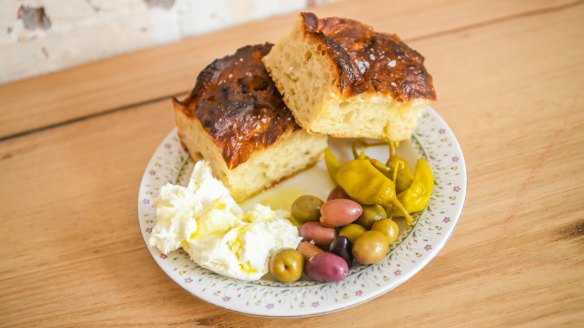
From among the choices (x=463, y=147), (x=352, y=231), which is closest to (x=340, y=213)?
(x=352, y=231)

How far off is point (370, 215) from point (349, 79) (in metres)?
0.60

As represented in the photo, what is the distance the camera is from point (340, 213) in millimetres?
2031

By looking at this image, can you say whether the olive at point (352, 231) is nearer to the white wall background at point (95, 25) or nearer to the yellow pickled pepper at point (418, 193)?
the yellow pickled pepper at point (418, 193)

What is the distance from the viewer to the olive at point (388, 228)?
1.98m

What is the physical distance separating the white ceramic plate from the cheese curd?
6cm

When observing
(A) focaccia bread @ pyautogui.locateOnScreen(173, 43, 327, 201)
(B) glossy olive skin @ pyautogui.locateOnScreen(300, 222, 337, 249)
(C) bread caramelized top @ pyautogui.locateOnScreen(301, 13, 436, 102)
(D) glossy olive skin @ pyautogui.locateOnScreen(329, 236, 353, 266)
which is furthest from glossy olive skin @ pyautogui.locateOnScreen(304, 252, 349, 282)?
(C) bread caramelized top @ pyautogui.locateOnScreen(301, 13, 436, 102)

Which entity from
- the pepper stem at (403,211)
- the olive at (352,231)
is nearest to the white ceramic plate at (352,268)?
the pepper stem at (403,211)

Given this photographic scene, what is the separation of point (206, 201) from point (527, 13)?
2574mm

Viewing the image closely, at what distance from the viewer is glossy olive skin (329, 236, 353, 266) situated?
6.26 feet

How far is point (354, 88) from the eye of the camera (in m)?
2.17

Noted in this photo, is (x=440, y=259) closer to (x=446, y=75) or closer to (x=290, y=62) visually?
(x=290, y=62)

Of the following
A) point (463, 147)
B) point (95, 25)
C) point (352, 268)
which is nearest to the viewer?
point (352, 268)

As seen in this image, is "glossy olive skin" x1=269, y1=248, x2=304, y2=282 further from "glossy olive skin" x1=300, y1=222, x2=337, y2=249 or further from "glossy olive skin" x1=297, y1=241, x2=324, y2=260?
"glossy olive skin" x1=300, y1=222, x2=337, y2=249

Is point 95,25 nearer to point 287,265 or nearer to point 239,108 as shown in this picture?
point 239,108
